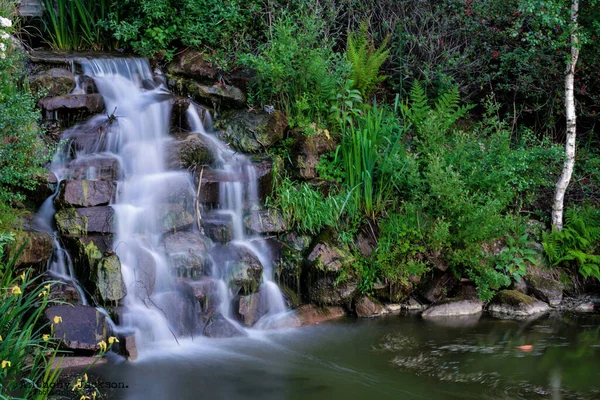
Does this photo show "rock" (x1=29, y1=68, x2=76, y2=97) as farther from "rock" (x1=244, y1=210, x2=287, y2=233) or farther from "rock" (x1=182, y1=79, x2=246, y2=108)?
"rock" (x1=244, y1=210, x2=287, y2=233)

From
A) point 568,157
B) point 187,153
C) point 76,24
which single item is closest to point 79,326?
point 187,153

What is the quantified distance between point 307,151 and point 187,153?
5.75ft

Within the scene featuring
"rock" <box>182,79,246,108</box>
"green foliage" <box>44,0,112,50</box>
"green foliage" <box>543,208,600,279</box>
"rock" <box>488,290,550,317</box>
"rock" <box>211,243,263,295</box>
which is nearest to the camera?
"rock" <box>211,243,263,295</box>

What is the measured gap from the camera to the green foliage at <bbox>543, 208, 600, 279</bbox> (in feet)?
29.1

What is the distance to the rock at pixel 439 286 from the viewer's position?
336 inches

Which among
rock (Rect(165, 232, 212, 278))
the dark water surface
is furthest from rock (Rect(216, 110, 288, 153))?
the dark water surface

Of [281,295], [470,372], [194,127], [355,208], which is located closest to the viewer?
[470,372]

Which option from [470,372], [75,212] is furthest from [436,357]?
[75,212]

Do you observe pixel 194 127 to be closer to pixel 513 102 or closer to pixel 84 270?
pixel 84 270

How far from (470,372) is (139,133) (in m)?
5.52

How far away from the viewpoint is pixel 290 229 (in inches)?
339

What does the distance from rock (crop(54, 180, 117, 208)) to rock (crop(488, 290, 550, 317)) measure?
5.28 m

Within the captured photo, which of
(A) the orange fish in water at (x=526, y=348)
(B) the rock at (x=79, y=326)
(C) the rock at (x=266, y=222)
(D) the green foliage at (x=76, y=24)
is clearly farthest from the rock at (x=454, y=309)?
(D) the green foliage at (x=76, y=24)

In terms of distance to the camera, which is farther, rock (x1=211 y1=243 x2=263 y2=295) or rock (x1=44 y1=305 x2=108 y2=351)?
rock (x1=211 y1=243 x2=263 y2=295)
